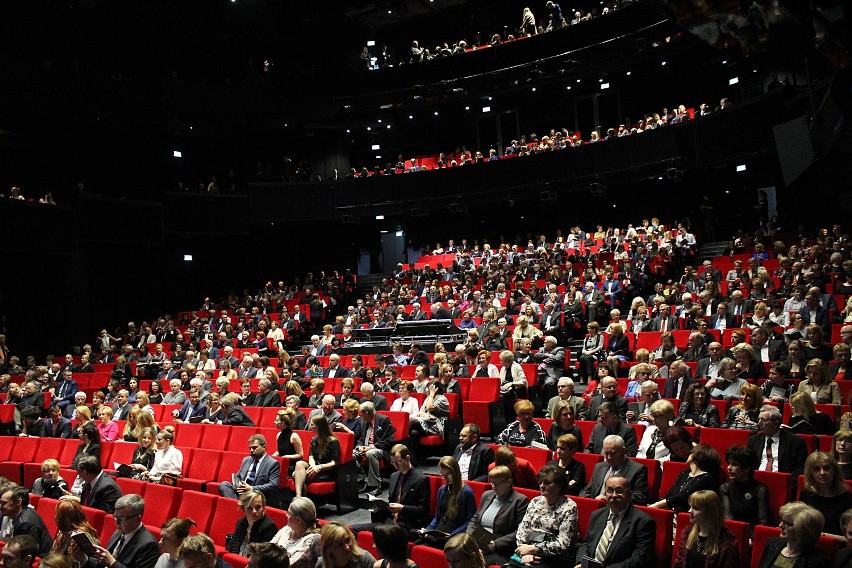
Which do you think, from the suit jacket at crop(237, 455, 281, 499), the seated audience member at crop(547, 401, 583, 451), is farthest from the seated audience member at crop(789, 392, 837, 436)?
the suit jacket at crop(237, 455, 281, 499)

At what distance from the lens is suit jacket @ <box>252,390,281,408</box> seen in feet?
25.7

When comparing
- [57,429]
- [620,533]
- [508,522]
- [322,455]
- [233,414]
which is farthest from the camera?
[57,429]

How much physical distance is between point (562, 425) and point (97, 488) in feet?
11.7

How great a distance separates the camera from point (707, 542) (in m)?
3.40

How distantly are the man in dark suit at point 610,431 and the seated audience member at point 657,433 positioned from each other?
0.25ft

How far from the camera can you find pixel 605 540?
146 inches

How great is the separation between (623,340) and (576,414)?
2.67 metres

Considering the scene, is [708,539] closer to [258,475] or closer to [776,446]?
[776,446]

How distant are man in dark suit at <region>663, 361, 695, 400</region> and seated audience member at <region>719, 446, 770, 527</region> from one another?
88.8 inches

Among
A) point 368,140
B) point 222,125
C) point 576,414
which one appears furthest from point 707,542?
point 368,140

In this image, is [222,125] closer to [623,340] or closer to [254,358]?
[254,358]

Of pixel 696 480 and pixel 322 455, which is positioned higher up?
pixel 696 480

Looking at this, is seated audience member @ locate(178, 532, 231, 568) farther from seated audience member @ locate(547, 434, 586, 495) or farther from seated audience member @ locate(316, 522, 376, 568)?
seated audience member @ locate(547, 434, 586, 495)

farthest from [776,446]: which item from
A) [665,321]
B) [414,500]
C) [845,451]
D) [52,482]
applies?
[52,482]
